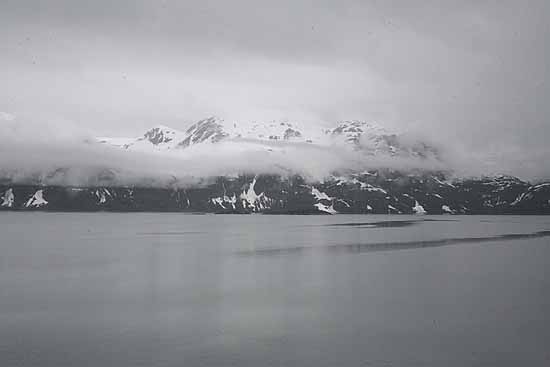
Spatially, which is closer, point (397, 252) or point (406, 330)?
point (406, 330)

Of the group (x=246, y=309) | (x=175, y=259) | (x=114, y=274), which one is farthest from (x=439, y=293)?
(x=175, y=259)

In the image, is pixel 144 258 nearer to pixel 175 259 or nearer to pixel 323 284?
pixel 175 259

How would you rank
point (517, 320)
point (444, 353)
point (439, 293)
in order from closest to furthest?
point (444, 353), point (517, 320), point (439, 293)

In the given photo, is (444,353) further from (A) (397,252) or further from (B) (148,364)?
(A) (397,252)

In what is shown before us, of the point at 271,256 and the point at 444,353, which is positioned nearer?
the point at 444,353

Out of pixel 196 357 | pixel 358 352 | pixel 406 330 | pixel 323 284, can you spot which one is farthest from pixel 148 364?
pixel 323 284

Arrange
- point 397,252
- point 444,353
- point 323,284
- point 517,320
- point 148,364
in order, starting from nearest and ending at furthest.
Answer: point 148,364, point 444,353, point 517,320, point 323,284, point 397,252

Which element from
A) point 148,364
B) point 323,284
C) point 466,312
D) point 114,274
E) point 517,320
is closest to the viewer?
point 148,364

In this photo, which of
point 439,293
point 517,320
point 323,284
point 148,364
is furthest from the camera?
point 323,284
